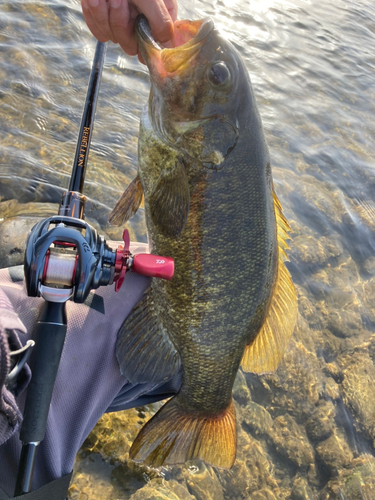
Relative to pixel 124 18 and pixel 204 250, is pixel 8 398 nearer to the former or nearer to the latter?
pixel 204 250

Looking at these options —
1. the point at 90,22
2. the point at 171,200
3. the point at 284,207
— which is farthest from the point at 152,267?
the point at 284,207

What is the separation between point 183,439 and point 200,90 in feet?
5.92

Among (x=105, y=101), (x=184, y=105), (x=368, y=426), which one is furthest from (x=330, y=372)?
(x=105, y=101)

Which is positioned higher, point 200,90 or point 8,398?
point 200,90

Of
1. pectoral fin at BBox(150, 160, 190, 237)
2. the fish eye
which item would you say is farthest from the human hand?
pectoral fin at BBox(150, 160, 190, 237)

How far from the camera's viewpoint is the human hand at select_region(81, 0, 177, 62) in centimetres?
199

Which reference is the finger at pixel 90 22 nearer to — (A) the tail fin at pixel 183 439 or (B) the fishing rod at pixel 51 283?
(B) the fishing rod at pixel 51 283

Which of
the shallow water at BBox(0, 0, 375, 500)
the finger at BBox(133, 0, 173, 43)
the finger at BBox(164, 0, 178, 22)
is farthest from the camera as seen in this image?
the shallow water at BBox(0, 0, 375, 500)

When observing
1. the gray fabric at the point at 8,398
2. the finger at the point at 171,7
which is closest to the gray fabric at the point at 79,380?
the gray fabric at the point at 8,398

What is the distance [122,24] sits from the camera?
207 cm

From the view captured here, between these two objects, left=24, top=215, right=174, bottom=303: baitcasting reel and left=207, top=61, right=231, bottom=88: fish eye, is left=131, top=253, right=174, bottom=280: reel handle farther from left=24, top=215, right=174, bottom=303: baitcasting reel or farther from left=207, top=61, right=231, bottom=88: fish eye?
left=207, top=61, right=231, bottom=88: fish eye

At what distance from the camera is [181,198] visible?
2.01m

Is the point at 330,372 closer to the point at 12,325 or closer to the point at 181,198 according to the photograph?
the point at 181,198

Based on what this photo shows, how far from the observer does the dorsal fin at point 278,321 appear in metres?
2.14
